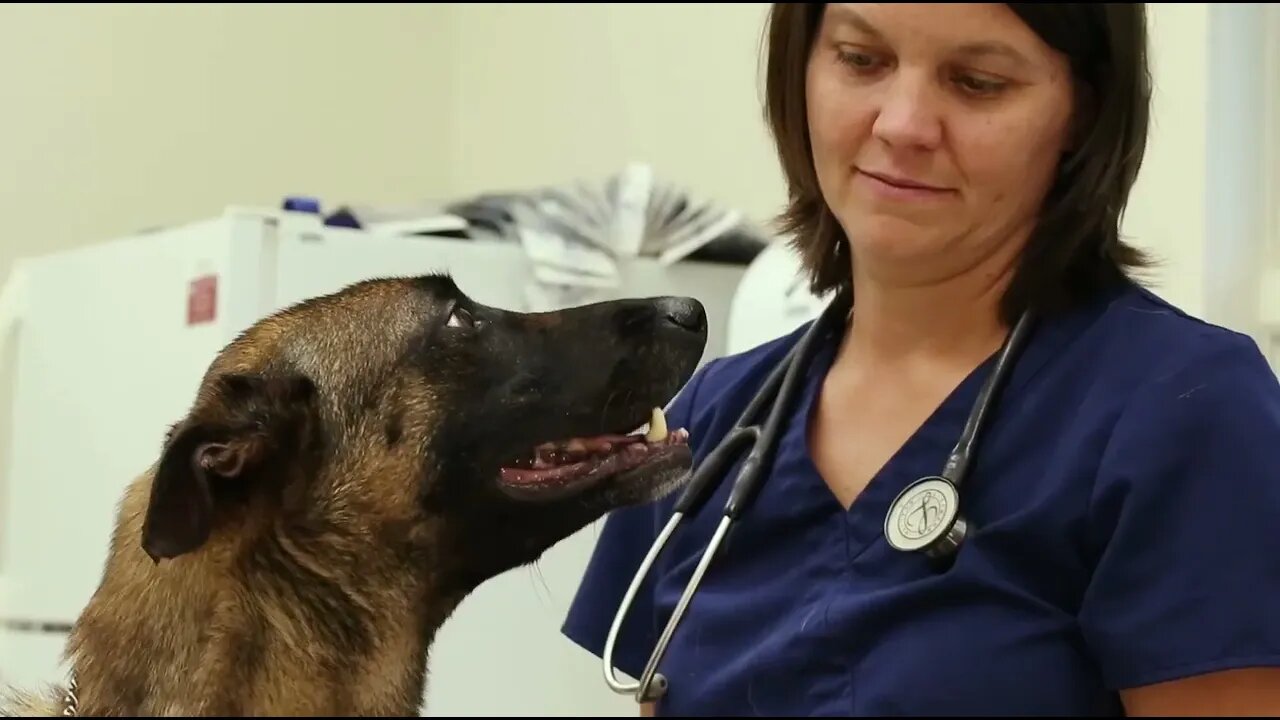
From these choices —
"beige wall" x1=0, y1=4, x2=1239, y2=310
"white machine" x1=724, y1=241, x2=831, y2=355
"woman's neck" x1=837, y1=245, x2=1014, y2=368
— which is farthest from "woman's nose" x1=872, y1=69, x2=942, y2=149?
"beige wall" x1=0, y1=4, x2=1239, y2=310

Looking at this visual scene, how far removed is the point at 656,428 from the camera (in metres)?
1.15

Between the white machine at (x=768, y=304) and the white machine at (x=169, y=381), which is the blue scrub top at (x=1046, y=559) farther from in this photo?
the white machine at (x=169, y=381)

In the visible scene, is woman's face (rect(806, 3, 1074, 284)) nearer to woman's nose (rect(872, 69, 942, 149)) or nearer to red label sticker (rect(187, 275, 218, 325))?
woman's nose (rect(872, 69, 942, 149))

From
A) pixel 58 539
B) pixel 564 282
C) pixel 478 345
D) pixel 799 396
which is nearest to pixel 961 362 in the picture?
pixel 799 396

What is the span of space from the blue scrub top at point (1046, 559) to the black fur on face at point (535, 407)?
143 mm

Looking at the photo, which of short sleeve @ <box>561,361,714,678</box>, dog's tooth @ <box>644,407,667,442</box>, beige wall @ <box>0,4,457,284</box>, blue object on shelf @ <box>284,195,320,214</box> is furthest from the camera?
beige wall @ <box>0,4,457,284</box>

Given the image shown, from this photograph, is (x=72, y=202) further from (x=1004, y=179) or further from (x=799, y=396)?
(x=1004, y=179)

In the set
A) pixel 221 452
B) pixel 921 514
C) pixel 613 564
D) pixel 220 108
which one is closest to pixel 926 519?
pixel 921 514

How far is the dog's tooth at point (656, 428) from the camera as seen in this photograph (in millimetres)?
1133

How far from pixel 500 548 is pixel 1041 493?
1.29ft

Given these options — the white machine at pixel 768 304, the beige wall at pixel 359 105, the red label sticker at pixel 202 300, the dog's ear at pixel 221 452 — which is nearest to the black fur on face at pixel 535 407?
the dog's ear at pixel 221 452

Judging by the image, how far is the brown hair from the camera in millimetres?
1025

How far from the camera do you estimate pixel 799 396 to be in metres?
1.27

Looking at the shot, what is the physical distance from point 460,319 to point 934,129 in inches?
15.5
